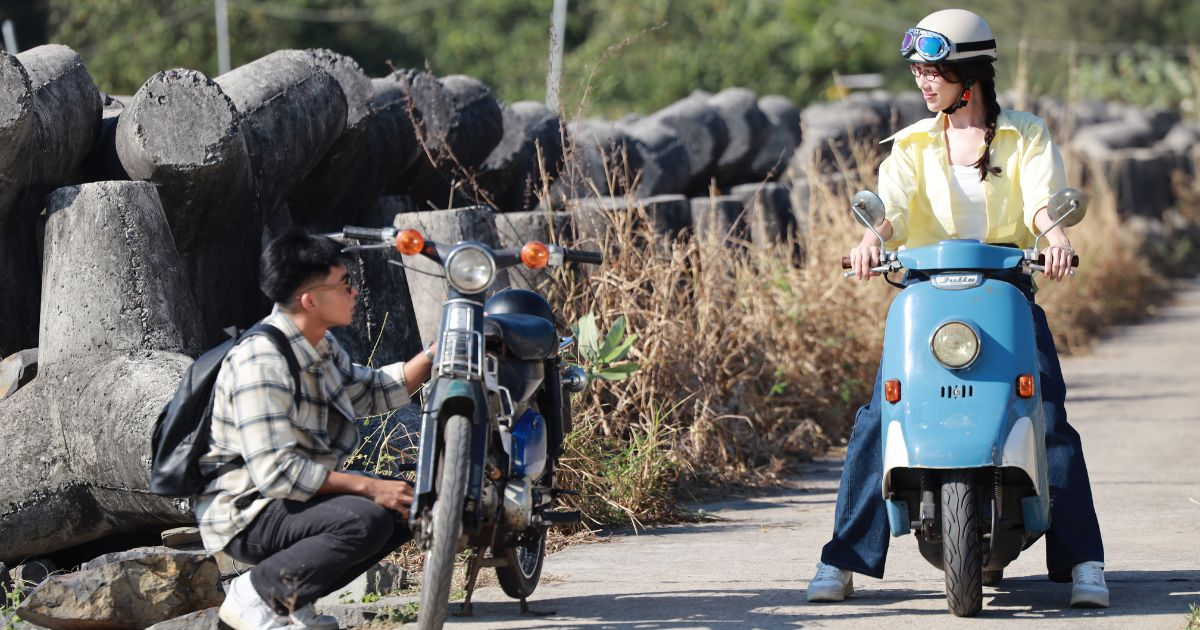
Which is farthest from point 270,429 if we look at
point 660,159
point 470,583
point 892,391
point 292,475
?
point 660,159

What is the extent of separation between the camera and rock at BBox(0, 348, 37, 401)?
5902mm

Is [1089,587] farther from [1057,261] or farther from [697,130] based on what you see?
[697,130]

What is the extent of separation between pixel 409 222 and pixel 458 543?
260 centimetres

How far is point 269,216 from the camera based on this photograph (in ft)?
22.0

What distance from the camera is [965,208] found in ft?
16.0

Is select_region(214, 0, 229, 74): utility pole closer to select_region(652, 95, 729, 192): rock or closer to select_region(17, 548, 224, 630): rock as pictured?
select_region(652, 95, 729, 192): rock

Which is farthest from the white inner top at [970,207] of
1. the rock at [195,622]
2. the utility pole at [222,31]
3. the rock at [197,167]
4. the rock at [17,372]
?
the utility pole at [222,31]

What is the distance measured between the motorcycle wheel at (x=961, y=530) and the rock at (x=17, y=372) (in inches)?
125

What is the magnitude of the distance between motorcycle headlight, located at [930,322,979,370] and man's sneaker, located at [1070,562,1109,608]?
2.47ft

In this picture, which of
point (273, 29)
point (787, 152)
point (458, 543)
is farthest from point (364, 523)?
point (273, 29)

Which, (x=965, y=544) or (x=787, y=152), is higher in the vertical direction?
(x=787, y=152)

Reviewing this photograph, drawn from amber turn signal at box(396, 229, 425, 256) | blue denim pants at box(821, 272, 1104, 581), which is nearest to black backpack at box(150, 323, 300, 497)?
amber turn signal at box(396, 229, 425, 256)

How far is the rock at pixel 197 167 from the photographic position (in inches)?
238

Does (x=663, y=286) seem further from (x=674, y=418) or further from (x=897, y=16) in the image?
(x=897, y=16)
